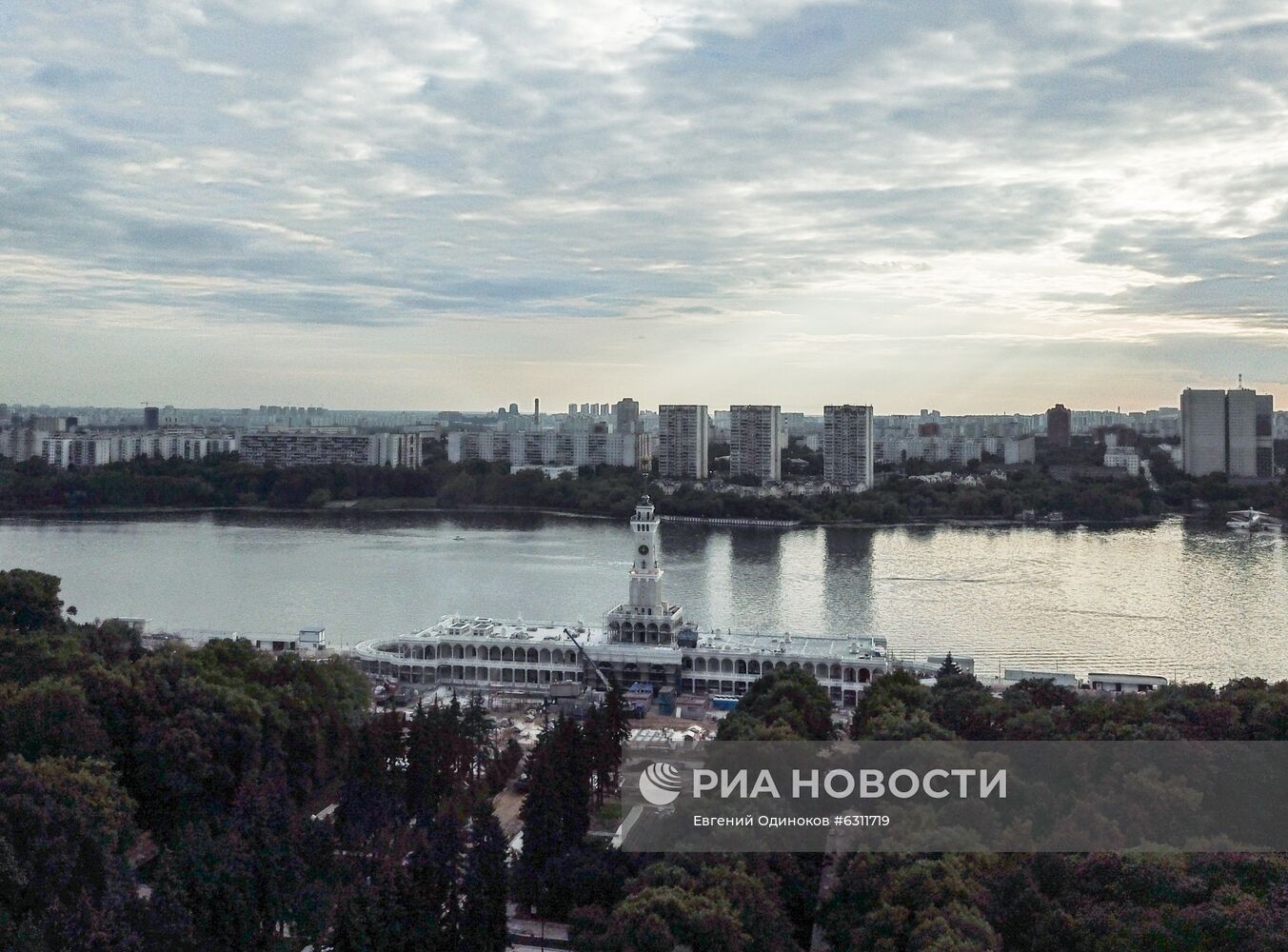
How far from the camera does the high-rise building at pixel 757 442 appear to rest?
25.9m

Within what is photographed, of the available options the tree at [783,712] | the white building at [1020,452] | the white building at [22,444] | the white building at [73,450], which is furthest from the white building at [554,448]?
the tree at [783,712]

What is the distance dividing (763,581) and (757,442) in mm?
13551

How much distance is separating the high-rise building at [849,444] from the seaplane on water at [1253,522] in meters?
7.19

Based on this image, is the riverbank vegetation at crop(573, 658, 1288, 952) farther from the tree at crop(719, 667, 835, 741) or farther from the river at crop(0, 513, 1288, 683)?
the river at crop(0, 513, 1288, 683)

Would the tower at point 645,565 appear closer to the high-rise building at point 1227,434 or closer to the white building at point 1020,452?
the high-rise building at point 1227,434

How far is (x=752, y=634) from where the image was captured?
8.55 meters

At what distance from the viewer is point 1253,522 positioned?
1811 cm

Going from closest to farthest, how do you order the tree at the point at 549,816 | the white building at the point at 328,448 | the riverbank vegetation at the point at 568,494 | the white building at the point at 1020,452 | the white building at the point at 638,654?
the tree at the point at 549,816 → the white building at the point at 638,654 → the riverbank vegetation at the point at 568,494 → the white building at the point at 328,448 → the white building at the point at 1020,452

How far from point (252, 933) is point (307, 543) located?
12.3 metres

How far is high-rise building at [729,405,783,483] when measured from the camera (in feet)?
84.8

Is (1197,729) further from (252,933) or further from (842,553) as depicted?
(842,553)

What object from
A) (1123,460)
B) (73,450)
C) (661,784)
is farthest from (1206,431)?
(73,450)

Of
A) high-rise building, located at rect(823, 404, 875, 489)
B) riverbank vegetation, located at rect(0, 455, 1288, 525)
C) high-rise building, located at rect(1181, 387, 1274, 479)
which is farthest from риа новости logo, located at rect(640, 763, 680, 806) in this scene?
high-rise building, located at rect(1181, 387, 1274, 479)

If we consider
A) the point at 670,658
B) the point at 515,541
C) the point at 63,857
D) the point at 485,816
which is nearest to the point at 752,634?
the point at 670,658
